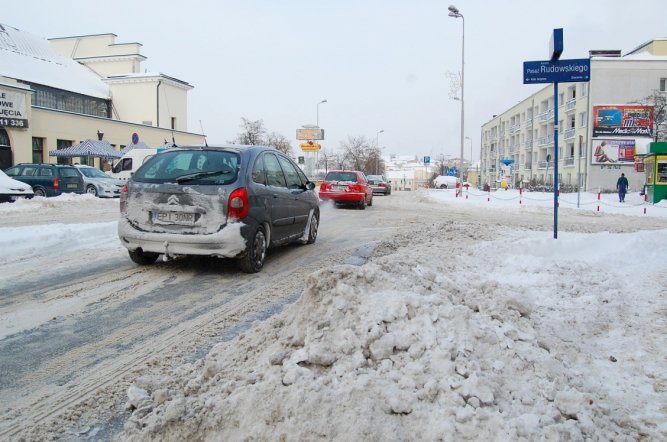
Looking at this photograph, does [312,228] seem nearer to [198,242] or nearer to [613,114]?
[198,242]

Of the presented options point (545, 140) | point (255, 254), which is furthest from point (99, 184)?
point (545, 140)

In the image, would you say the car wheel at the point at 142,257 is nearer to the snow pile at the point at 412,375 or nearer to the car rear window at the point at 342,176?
the snow pile at the point at 412,375

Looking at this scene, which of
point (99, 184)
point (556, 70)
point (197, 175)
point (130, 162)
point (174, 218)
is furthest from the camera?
point (130, 162)

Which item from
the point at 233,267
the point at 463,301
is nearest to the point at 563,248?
the point at 463,301

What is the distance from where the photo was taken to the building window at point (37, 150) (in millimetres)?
30688

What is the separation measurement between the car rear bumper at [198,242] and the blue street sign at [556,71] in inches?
209

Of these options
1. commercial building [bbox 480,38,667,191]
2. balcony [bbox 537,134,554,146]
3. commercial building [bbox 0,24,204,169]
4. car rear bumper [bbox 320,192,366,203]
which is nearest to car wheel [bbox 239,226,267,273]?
car rear bumper [bbox 320,192,366,203]

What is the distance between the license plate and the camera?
6.32m

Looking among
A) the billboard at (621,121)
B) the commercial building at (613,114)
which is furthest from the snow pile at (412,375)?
the billboard at (621,121)

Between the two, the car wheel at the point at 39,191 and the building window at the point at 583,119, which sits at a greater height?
the building window at the point at 583,119

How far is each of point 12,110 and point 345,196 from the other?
65.5ft

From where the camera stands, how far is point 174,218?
6.37 metres

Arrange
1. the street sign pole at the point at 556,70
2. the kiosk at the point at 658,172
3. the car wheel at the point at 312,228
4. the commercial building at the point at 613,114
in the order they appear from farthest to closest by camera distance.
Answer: the commercial building at the point at 613,114, the kiosk at the point at 658,172, the car wheel at the point at 312,228, the street sign pole at the point at 556,70

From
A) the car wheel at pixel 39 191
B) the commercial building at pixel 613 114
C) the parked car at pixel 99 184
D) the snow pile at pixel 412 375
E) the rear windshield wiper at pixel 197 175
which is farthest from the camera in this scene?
the commercial building at pixel 613 114
